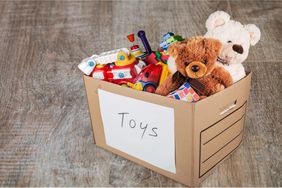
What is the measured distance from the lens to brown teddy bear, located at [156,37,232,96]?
37.0 inches

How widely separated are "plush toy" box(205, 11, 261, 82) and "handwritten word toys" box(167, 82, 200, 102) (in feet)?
0.34

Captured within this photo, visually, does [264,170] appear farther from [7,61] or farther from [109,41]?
[7,61]

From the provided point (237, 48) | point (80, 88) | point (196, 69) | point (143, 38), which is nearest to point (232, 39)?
point (237, 48)

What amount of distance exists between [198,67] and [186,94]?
7 centimetres

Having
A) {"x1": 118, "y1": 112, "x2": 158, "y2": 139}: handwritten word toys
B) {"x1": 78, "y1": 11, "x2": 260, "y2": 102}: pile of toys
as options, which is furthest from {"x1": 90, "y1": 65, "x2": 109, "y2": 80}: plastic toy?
{"x1": 118, "y1": 112, "x2": 158, "y2": 139}: handwritten word toys

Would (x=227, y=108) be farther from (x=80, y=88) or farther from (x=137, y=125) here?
(x=80, y=88)

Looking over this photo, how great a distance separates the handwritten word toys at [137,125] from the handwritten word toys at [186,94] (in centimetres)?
11

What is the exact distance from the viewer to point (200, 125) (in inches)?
37.4

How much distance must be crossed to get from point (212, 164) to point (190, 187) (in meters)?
0.09

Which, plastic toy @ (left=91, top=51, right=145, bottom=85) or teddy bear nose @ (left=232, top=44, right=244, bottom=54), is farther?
plastic toy @ (left=91, top=51, right=145, bottom=85)

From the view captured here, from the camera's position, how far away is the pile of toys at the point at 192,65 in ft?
3.10

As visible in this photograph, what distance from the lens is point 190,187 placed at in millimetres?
1030

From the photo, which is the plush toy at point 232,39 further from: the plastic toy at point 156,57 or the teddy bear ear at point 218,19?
the plastic toy at point 156,57

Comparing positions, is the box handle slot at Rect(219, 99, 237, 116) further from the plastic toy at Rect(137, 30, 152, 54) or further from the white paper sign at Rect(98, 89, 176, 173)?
the plastic toy at Rect(137, 30, 152, 54)
